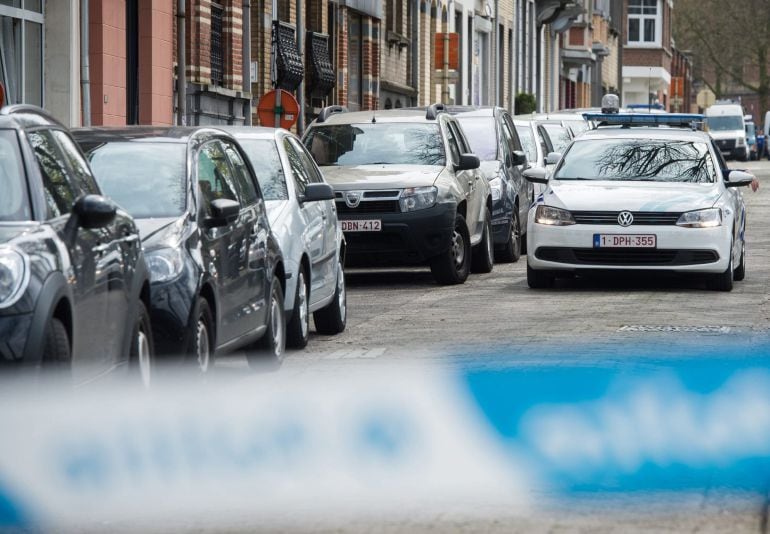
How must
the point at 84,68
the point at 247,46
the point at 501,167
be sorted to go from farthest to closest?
the point at 247,46 < the point at 84,68 < the point at 501,167

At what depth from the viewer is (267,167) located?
1293 cm

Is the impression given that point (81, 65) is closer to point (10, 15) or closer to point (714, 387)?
point (10, 15)

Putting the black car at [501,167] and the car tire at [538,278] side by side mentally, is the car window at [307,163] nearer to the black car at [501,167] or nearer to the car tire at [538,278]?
the car tire at [538,278]

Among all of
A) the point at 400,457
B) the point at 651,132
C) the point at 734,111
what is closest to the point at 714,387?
the point at 400,457

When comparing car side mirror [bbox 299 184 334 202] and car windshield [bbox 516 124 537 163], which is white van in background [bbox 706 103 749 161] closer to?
car windshield [bbox 516 124 537 163]

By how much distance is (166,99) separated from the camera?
25.8 metres

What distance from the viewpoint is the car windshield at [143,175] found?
9.73 meters

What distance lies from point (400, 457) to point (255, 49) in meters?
25.3

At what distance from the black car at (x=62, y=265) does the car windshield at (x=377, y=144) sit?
977 centimetres

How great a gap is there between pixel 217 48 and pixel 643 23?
240ft

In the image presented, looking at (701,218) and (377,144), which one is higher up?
(377,144)

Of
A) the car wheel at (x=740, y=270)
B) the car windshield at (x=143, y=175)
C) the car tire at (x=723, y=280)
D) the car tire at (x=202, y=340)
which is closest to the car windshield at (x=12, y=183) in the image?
the car tire at (x=202, y=340)

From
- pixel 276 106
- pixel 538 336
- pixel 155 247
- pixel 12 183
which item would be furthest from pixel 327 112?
pixel 12 183

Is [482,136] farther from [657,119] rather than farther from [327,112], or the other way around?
[327,112]
